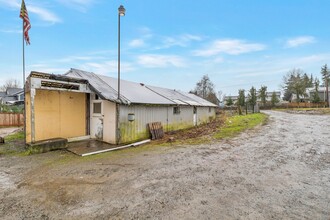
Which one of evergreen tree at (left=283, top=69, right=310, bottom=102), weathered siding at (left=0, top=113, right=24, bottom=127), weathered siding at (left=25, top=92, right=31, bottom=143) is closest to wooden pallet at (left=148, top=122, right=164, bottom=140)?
weathered siding at (left=25, top=92, right=31, bottom=143)

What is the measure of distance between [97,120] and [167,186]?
687cm

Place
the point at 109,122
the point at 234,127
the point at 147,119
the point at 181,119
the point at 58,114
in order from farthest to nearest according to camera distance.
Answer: the point at 234,127 < the point at 181,119 < the point at 147,119 < the point at 109,122 < the point at 58,114

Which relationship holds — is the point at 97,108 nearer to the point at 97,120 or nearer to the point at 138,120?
the point at 97,120

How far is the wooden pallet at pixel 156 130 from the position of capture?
10.4 m

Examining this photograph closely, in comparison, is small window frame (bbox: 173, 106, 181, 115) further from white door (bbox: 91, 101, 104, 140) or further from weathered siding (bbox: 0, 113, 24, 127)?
weathered siding (bbox: 0, 113, 24, 127)

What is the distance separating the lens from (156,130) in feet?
34.8

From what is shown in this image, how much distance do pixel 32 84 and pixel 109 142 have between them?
4.16m

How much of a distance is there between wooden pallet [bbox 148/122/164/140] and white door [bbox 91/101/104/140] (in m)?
2.77

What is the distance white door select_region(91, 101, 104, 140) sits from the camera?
9.43m

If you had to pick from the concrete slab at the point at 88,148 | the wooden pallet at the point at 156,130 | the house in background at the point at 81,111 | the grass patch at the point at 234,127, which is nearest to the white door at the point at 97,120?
the house in background at the point at 81,111

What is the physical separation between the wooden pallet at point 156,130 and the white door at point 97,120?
277 cm

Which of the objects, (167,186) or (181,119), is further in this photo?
(181,119)

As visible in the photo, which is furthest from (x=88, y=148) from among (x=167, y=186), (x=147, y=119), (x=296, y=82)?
(x=296, y=82)

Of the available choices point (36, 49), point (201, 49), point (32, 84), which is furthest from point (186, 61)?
point (32, 84)
